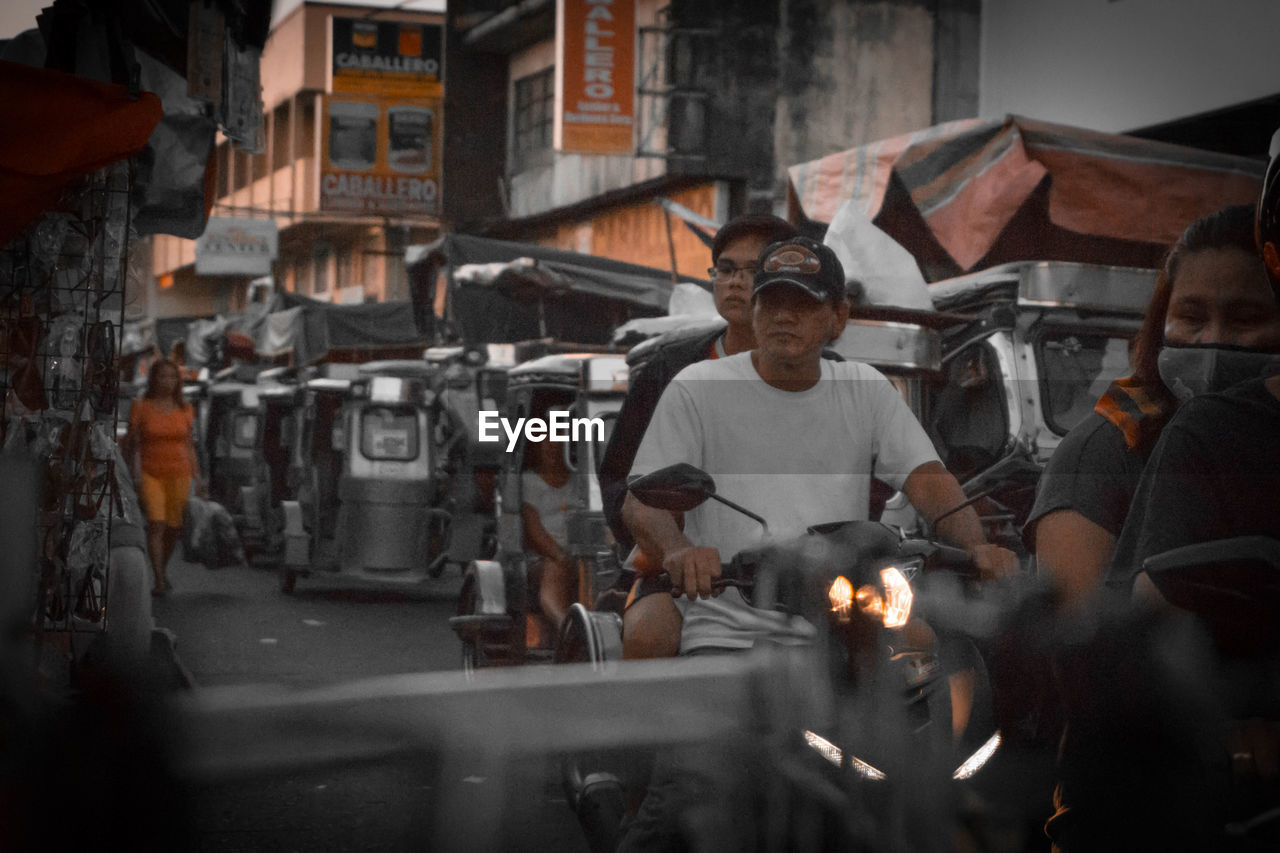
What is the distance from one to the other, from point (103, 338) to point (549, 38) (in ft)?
60.4

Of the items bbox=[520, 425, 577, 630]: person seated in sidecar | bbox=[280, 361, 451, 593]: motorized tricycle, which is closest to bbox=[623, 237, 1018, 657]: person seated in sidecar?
bbox=[520, 425, 577, 630]: person seated in sidecar

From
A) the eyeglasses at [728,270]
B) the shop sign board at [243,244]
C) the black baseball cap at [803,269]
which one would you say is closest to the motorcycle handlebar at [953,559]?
the black baseball cap at [803,269]

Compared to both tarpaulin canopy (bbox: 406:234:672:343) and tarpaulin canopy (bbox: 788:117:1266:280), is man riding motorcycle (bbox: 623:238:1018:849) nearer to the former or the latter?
tarpaulin canopy (bbox: 788:117:1266:280)

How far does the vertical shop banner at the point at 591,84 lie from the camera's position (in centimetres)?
1534

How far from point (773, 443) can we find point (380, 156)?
15.1 meters

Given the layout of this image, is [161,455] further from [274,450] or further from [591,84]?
[591,84]

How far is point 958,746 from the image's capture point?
102 inches

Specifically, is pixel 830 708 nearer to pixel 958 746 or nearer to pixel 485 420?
pixel 958 746

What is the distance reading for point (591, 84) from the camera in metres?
15.4

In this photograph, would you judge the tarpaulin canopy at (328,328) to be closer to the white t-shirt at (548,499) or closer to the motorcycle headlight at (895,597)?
the white t-shirt at (548,499)

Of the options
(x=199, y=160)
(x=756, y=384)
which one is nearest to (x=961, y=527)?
(x=756, y=384)

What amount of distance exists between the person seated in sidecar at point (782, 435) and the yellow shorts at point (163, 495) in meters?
8.81

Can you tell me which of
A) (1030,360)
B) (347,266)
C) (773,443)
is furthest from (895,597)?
(347,266)

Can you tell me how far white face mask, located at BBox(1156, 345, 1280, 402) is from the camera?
7.64 feet
